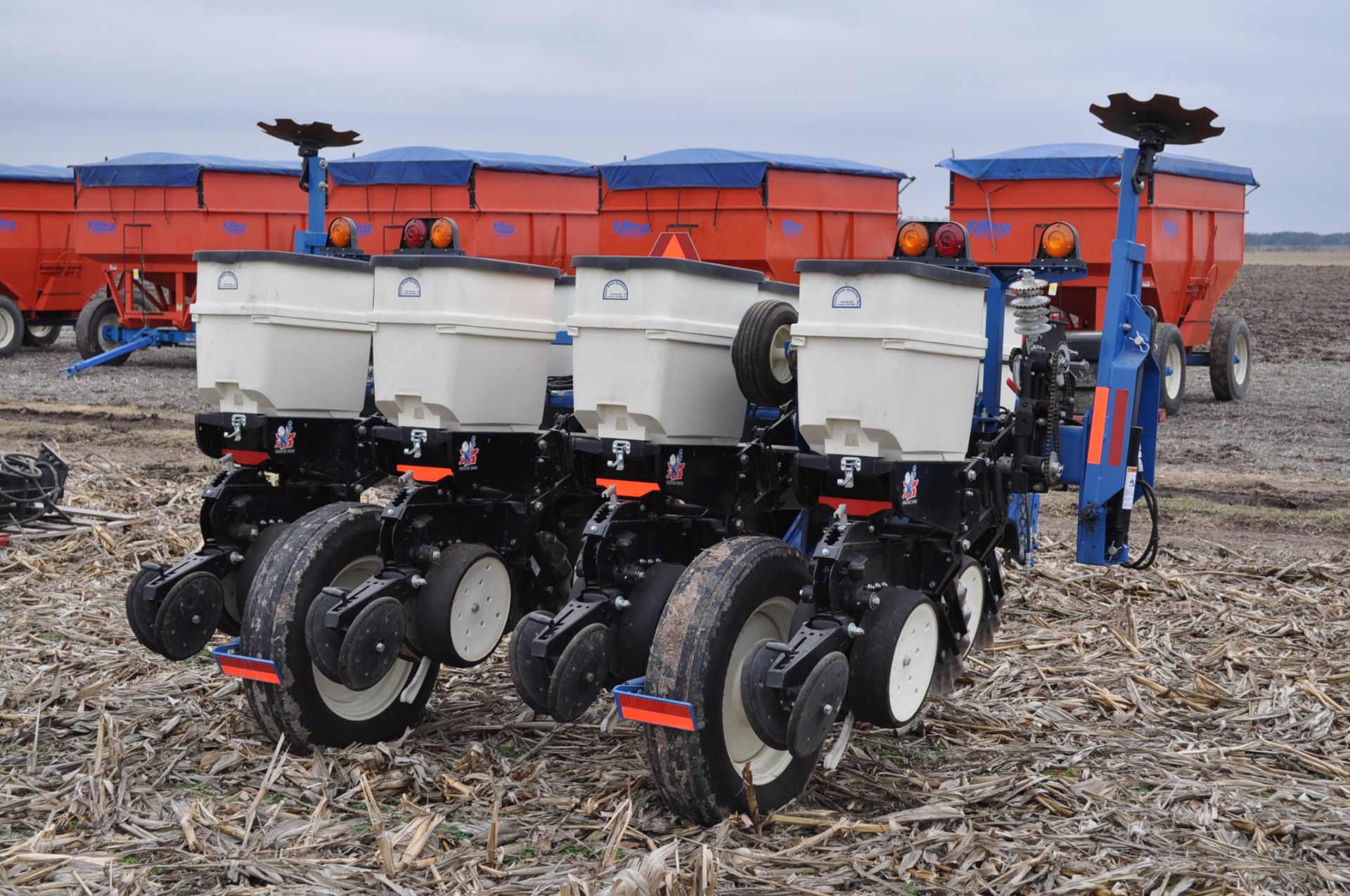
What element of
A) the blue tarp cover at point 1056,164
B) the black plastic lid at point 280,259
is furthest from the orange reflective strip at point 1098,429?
the blue tarp cover at point 1056,164

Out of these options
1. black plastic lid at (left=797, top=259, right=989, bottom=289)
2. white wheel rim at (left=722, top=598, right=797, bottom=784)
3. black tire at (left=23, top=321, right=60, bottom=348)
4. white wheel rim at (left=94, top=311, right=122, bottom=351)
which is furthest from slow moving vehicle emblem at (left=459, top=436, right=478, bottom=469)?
black tire at (left=23, top=321, right=60, bottom=348)

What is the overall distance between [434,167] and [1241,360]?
10701 millimetres

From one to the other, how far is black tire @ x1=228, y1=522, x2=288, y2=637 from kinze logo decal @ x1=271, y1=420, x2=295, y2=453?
1.12 feet

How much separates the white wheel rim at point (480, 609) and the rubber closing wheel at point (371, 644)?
0.89 ft

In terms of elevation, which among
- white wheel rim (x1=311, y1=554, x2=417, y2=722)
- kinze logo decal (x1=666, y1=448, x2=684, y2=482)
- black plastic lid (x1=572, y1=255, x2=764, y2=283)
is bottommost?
white wheel rim (x1=311, y1=554, x2=417, y2=722)

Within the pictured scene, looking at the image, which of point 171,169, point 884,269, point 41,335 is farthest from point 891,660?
point 41,335

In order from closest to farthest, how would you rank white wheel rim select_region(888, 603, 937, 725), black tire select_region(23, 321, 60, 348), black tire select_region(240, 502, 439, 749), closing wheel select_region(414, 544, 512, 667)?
white wheel rim select_region(888, 603, 937, 725) → black tire select_region(240, 502, 439, 749) → closing wheel select_region(414, 544, 512, 667) → black tire select_region(23, 321, 60, 348)

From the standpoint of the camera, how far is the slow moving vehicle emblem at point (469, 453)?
587 centimetres

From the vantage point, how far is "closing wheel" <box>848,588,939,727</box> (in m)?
4.99

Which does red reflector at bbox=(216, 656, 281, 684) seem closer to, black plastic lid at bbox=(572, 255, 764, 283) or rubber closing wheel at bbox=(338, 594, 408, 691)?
rubber closing wheel at bbox=(338, 594, 408, 691)

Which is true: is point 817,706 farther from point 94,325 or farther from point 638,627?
point 94,325

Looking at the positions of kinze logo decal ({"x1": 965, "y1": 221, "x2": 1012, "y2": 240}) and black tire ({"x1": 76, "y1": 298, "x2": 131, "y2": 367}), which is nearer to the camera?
kinze logo decal ({"x1": 965, "y1": 221, "x2": 1012, "y2": 240})

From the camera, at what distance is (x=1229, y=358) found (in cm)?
1770

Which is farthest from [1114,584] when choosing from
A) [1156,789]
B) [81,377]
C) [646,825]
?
[81,377]
